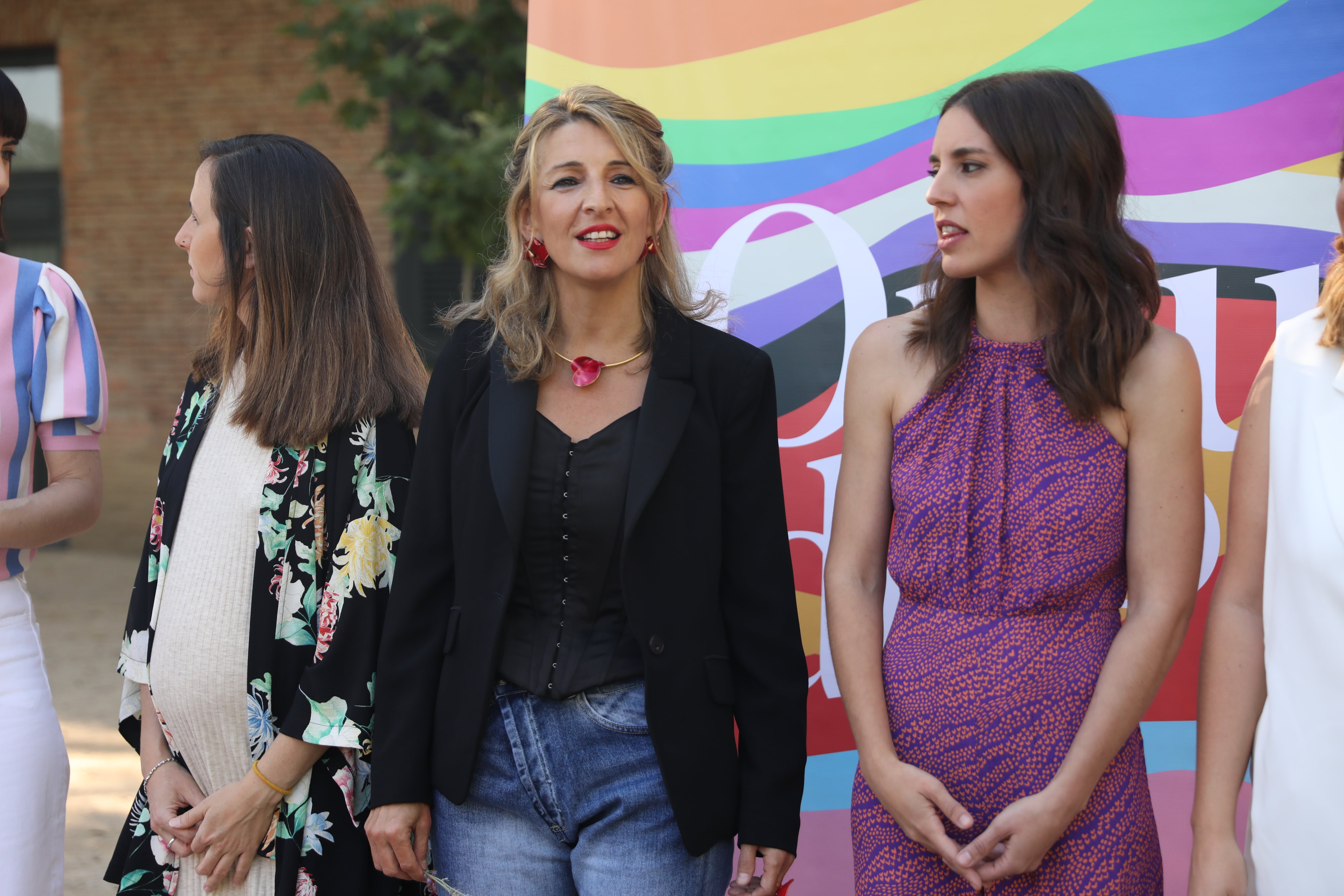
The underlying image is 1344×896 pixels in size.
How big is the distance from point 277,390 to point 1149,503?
1.61 m

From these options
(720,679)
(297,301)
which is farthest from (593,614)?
(297,301)

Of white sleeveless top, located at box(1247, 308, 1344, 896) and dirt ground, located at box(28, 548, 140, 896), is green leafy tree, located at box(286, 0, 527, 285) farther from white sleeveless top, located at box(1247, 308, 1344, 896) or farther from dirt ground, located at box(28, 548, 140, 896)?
white sleeveless top, located at box(1247, 308, 1344, 896)

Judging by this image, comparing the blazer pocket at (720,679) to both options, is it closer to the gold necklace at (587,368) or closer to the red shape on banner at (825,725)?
the gold necklace at (587,368)

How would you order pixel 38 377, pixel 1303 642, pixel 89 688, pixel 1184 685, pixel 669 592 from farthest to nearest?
pixel 89 688 < pixel 1184 685 < pixel 38 377 < pixel 669 592 < pixel 1303 642

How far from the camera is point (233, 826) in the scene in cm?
209

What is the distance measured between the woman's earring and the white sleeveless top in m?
1.27

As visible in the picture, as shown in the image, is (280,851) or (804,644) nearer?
(280,851)

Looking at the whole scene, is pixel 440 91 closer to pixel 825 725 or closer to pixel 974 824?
pixel 825 725

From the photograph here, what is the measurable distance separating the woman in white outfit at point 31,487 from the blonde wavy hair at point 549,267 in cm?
A: 80

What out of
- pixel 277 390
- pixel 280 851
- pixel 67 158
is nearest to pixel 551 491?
pixel 277 390

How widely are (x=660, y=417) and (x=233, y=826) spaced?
1100mm

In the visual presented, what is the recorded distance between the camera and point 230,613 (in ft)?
7.10

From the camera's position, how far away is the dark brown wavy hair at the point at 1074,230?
1833mm

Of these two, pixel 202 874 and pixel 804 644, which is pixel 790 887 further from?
pixel 202 874
